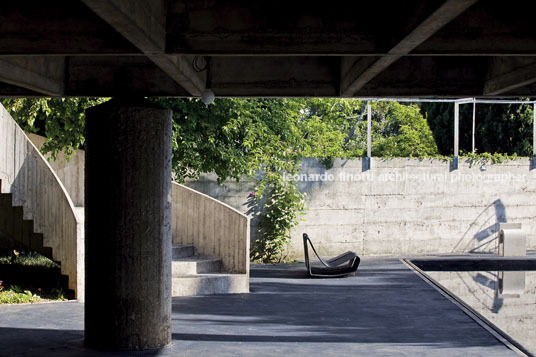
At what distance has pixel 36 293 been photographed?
1221cm

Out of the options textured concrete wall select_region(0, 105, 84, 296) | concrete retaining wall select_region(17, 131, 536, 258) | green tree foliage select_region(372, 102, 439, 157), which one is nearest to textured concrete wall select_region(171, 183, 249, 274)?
concrete retaining wall select_region(17, 131, 536, 258)

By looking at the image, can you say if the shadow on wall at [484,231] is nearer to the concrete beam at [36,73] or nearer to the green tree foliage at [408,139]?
the green tree foliage at [408,139]

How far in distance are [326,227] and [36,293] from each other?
8.17 m

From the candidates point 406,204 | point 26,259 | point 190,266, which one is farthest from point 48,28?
point 406,204

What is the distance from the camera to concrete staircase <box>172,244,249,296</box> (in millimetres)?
12820

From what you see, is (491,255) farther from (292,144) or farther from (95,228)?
(95,228)

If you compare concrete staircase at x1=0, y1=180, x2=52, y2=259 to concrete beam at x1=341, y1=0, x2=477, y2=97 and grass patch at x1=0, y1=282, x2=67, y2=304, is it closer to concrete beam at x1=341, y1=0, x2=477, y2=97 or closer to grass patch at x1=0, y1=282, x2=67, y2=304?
grass patch at x1=0, y1=282, x2=67, y2=304

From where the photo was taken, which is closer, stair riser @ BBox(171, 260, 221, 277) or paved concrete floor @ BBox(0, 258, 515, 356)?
paved concrete floor @ BBox(0, 258, 515, 356)

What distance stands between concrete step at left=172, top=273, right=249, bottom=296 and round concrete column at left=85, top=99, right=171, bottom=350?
438 centimetres

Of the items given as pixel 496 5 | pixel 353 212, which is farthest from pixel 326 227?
pixel 496 5

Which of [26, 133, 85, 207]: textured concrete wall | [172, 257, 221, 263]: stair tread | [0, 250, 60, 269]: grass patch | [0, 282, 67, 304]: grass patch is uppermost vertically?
[26, 133, 85, 207]: textured concrete wall

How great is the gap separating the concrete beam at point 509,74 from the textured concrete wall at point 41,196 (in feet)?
22.9

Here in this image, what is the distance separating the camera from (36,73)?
7.96 m

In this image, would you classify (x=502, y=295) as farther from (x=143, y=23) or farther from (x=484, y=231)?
(x=143, y=23)
